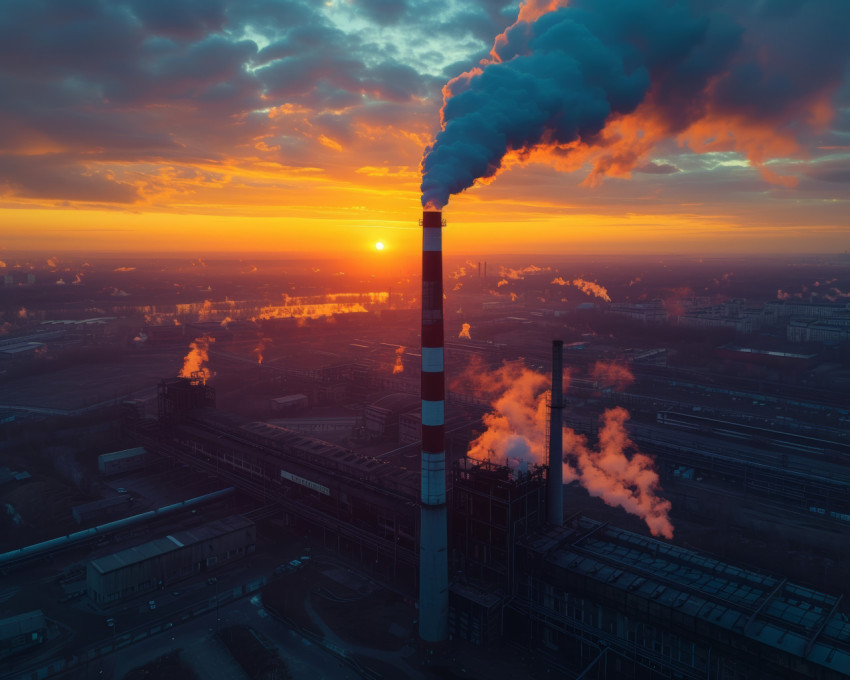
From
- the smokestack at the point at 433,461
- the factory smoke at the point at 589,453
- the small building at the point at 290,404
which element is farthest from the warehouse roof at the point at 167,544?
the small building at the point at 290,404

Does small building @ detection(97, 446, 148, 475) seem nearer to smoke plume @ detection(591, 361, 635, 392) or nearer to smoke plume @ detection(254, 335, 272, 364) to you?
smoke plume @ detection(254, 335, 272, 364)

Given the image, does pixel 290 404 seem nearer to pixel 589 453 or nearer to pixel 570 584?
pixel 589 453

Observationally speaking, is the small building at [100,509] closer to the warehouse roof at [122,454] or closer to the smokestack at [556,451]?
the warehouse roof at [122,454]

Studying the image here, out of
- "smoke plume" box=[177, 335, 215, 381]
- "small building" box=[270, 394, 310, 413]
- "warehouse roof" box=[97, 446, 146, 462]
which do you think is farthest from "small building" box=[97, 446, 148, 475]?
"smoke plume" box=[177, 335, 215, 381]

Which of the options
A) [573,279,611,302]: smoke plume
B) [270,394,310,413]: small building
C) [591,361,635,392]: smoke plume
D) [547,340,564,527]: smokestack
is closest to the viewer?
[547,340,564,527]: smokestack

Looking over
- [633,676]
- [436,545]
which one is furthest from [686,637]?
[436,545]

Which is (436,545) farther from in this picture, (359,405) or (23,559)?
(359,405)
